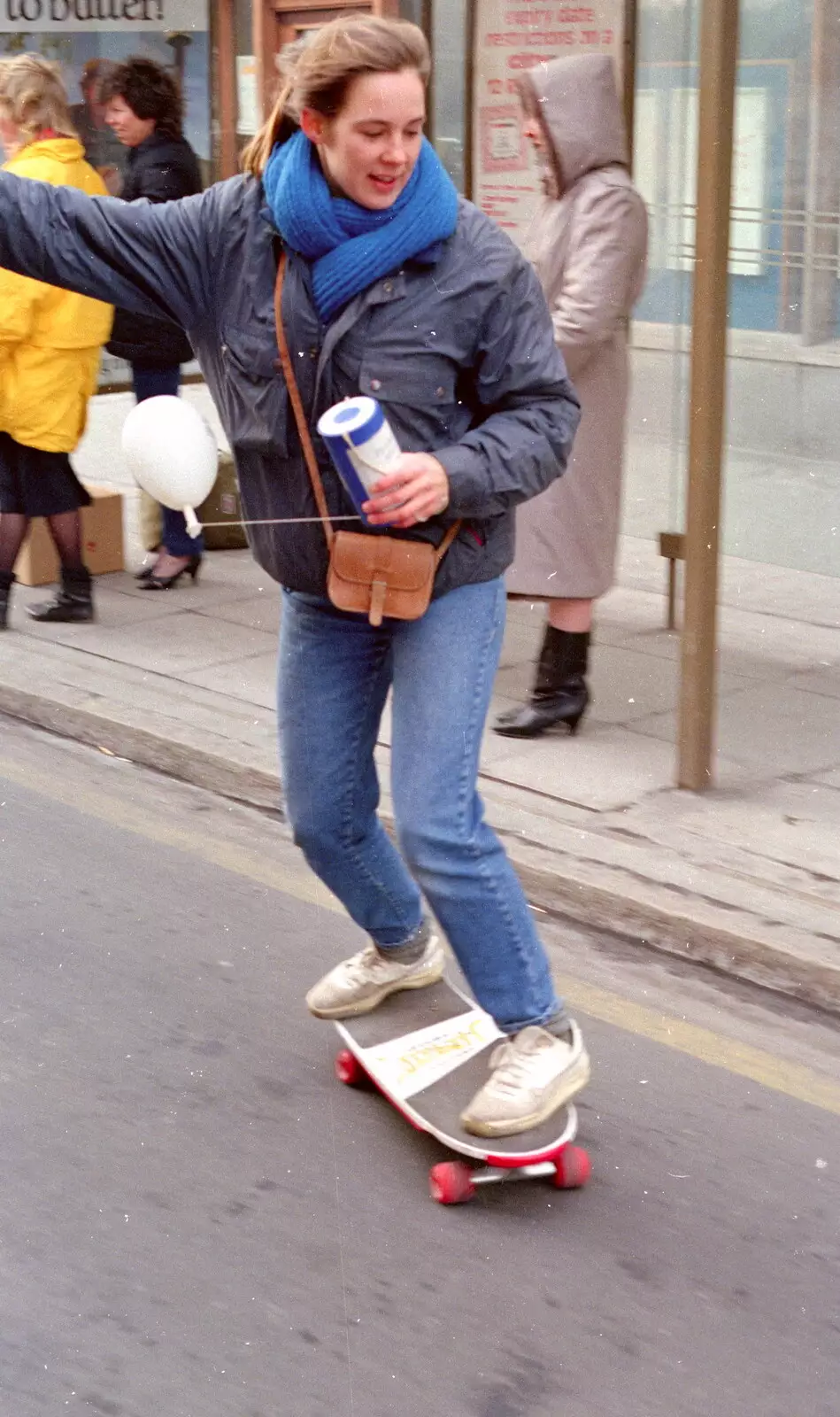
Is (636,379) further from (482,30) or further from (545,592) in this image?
(545,592)

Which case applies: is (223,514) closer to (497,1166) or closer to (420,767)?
(420,767)

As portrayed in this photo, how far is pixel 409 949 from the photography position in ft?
12.4

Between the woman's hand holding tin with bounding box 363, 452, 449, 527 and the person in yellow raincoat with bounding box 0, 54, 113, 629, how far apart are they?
400 cm

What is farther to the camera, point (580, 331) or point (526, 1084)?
point (580, 331)

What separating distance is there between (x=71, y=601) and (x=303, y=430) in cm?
416

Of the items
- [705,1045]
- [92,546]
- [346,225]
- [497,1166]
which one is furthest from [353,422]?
[92,546]

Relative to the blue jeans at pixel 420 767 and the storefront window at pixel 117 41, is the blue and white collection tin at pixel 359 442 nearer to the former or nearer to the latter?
the blue jeans at pixel 420 767

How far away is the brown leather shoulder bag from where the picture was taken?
3.19m

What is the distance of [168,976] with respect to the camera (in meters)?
4.28

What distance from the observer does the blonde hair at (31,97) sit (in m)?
6.70

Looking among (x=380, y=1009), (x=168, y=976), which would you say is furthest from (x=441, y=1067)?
(x=168, y=976)

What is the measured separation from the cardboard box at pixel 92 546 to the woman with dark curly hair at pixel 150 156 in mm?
531

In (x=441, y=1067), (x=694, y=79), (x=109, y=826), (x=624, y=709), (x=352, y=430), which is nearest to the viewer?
(x=352, y=430)

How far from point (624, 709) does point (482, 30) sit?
3209mm
